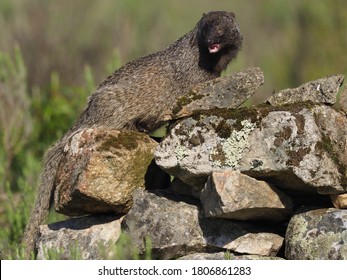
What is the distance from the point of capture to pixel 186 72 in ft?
21.5

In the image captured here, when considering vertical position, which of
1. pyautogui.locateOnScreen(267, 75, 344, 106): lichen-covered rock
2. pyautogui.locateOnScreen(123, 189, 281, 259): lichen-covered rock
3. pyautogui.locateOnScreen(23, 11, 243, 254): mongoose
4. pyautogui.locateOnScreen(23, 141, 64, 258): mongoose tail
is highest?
pyautogui.locateOnScreen(23, 11, 243, 254): mongoose

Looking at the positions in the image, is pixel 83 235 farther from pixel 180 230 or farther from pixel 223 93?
pixel 223 93

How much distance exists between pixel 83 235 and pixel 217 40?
2112 mm

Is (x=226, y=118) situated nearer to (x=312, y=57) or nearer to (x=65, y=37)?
(x=312, y=57)

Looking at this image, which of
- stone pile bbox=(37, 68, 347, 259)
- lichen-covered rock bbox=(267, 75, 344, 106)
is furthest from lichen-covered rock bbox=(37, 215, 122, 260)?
lichen-covered rock bbox=(267, 75, 344, 106)

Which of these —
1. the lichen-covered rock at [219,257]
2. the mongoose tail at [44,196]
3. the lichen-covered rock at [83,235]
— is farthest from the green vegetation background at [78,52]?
the lichen-covered rock at [219,257]

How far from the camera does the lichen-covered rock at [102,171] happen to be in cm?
527

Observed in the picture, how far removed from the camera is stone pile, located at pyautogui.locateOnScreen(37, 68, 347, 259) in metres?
4.76

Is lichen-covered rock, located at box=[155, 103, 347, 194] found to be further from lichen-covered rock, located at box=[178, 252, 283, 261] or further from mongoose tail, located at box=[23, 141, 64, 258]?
mongoose tail, located at box=[23, 141, 64, 258]

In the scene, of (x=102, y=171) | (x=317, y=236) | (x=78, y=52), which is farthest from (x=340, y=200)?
(x=78, y=52)

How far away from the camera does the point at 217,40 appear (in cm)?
657

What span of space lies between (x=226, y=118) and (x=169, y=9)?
1354 centimetres

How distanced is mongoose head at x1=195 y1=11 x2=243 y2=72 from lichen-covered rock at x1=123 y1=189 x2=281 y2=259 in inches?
70.9

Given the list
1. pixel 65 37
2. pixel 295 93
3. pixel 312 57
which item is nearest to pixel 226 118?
pixel 295 93
